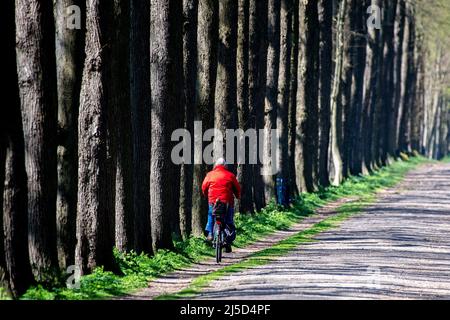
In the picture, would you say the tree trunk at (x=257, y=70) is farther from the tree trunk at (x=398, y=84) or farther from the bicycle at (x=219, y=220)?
the tree trunk at (x=398, y=84)

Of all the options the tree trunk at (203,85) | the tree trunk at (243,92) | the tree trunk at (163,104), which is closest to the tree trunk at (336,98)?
the tree trunk at (243,92)

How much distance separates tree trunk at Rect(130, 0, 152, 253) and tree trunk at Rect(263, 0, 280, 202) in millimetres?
14884

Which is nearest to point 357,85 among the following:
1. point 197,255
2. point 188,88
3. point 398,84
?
point 398,84

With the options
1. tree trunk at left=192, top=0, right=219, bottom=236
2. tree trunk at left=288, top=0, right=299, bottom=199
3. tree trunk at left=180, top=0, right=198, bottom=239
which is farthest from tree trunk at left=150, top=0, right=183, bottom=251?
tree trunk at left=288, top=0, right=299, bottom=199

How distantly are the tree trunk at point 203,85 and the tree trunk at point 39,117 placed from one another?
35.3 ft

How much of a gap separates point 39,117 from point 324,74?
3123 centimetres

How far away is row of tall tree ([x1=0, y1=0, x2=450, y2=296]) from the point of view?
17375 mm

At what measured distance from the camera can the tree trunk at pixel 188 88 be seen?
2781 centimetres

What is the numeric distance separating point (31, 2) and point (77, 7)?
6.03ft
